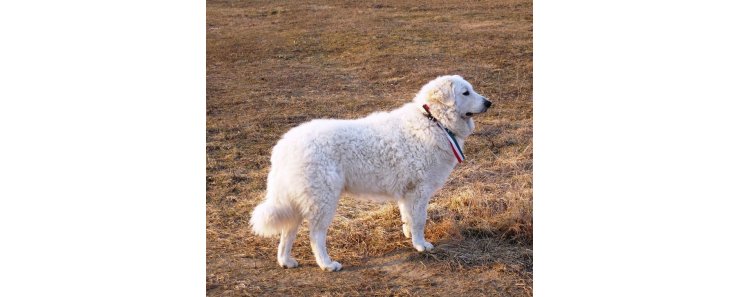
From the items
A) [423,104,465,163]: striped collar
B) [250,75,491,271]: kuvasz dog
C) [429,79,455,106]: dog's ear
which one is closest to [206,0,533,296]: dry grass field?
[250,75,491,271]: kuvasz dog

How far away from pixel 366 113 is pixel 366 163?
4465 mm

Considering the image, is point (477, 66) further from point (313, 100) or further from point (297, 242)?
point (297, 242)

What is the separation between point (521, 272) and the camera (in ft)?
15.2

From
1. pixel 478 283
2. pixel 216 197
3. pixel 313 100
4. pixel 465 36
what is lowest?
pixel 478 283

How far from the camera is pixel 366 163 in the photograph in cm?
469

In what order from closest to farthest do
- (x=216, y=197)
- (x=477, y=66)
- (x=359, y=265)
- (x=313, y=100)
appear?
(x=359, y=265)
(x=216, y=197)
(x=313, y=100)
(x=477, y=66)

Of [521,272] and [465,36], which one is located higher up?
[465,36]

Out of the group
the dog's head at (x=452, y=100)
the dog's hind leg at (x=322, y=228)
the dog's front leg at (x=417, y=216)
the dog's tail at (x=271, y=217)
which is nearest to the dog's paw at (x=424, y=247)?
the dog's front leg at (x=417, y=216)

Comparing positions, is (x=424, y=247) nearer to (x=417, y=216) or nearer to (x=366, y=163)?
(x=417, y=216)

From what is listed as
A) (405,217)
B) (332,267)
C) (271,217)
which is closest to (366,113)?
(405,217)

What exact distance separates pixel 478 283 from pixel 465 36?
7.66 meters

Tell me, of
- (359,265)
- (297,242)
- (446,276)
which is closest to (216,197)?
(297,242)

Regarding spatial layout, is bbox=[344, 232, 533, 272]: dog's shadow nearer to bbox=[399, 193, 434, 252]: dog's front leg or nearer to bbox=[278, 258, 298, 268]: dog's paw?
bbox=[399, 193, 434, 252]: dog's front leg

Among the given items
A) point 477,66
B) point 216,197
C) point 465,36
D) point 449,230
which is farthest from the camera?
point 465,36
